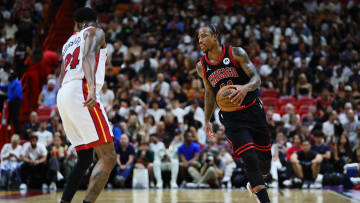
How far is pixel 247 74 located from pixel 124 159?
703 centimetres

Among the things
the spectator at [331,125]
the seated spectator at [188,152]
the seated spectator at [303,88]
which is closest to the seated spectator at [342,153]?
the spectator at [331,125]

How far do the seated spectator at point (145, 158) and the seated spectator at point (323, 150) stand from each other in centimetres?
367

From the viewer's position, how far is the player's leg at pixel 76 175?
495 cm

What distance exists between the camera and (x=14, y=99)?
13.3 meters

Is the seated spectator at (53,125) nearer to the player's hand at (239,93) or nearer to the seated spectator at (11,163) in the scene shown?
the seated spectator at (11,163)

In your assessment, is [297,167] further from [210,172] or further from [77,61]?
[77,61]

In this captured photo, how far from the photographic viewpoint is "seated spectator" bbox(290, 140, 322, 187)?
11.9m

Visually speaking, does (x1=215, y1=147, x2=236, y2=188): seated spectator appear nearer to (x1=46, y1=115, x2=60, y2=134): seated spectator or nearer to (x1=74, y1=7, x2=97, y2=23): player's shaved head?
(x1=46, y1=115, x2=60, y2=134): seated spectator

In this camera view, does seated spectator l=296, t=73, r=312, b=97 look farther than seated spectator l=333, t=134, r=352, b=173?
Yes

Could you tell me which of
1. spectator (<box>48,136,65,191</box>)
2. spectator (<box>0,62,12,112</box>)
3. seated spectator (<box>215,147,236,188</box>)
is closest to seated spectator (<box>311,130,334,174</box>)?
seated spectator (<box>215,147,236,188</box>)

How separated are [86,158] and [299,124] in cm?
913

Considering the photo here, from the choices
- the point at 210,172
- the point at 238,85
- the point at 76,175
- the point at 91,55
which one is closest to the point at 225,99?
the point at 238,85

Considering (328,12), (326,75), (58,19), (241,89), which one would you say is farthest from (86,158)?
→ (328,12)

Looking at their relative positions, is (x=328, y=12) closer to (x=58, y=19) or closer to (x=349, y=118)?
(x=349, y=118)
